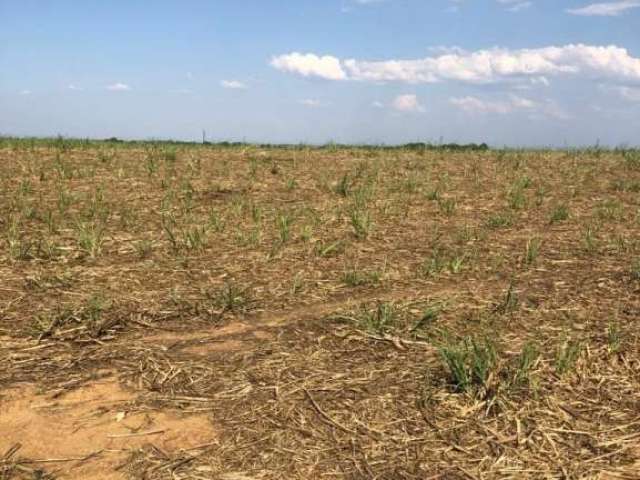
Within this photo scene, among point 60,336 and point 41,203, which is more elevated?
point 41,203

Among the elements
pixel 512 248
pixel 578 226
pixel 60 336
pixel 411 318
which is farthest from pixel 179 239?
pixel 578 226

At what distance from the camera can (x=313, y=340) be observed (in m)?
3.69

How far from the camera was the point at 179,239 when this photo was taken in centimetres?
588

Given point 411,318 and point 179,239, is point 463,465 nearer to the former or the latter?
point 411,318

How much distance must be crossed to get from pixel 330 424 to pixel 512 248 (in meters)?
3.58

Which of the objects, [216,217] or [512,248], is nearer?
[512,248]

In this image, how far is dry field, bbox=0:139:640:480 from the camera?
2.62m

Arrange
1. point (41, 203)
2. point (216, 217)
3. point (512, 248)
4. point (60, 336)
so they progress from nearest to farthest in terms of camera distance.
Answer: point (60, 336) < point (512, 248) < point (216, 217) < point (41, 203)

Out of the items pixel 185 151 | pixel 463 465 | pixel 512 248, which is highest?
pixel 185 151

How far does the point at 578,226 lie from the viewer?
22.6ft

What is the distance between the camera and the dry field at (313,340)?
2.62 metres

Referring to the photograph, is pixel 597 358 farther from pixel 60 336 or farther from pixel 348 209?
pixel 348 209

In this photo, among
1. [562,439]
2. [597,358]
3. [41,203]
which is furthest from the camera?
[41,203]

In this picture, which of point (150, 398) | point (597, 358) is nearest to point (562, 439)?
point (597, 358)
